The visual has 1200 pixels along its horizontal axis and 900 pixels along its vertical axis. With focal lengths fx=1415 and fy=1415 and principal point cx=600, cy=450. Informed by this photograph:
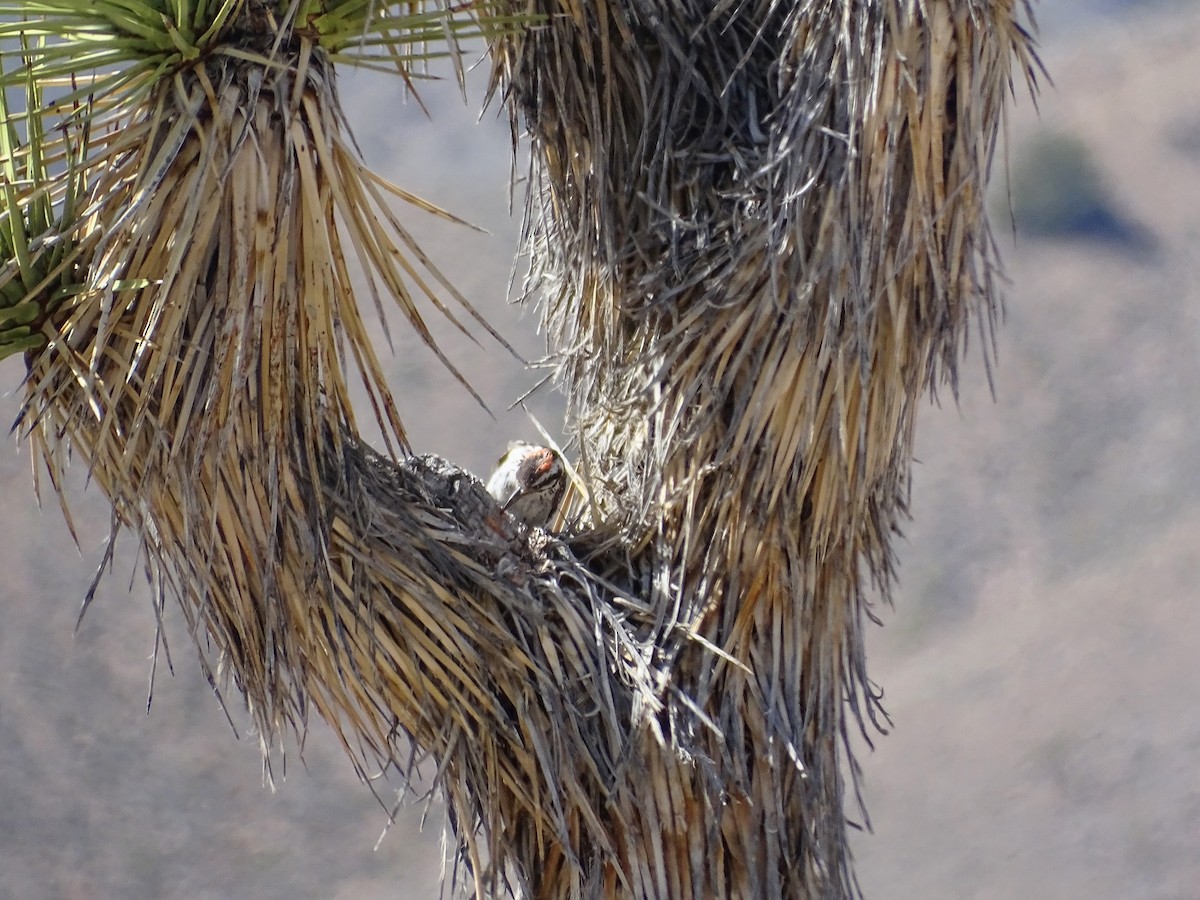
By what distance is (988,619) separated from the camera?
360cm

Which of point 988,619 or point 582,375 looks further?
point 988,619

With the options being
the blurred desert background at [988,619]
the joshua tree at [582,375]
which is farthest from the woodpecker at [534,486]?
the blurred desert background at [988,619]

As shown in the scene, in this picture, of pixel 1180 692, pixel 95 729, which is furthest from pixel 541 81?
pixel 1180 692

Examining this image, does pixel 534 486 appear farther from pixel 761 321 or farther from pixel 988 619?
pixel 988 619

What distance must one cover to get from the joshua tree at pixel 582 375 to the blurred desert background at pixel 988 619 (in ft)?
5.86

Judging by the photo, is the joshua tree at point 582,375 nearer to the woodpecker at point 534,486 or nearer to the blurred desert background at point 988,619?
the woodpecker at point 534,486

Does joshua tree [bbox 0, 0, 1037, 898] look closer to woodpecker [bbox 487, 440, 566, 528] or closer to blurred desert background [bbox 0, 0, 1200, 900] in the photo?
woodpecker [bbox 487, 440, 566, 528]

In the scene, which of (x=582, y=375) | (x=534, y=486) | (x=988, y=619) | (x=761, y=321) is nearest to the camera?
(x=761, y=321)

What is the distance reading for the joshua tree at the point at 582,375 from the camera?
124 cm

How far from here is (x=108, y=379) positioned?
1.28m

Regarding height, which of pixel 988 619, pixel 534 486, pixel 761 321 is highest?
pixel 988 619

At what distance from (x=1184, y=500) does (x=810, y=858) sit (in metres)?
2.47

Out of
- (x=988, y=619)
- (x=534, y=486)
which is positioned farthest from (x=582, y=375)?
(x=988, y=619)

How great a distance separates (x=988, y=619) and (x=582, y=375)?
7.18 feet
